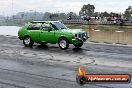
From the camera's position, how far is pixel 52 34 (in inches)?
Result: 878

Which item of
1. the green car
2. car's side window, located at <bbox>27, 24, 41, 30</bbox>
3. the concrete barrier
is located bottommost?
the concrete barrier

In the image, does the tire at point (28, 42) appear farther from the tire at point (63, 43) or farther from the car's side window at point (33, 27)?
the tire at point (63, 43)

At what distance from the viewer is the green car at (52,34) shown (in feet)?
70.0

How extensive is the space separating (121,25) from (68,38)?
25.8 metres

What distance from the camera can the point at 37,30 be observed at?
23172mm

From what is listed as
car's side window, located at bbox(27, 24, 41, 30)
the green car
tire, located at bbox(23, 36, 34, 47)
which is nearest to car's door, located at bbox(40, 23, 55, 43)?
the green car

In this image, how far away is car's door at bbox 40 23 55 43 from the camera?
73.3 feet

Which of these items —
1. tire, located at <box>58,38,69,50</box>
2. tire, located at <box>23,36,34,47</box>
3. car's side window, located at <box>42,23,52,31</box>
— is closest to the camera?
tire, located at <box>58,38,69,50</box>

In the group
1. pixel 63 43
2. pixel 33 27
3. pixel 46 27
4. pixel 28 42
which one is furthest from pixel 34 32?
pixel 63 43

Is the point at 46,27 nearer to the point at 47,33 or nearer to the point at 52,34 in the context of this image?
the point at 47,33

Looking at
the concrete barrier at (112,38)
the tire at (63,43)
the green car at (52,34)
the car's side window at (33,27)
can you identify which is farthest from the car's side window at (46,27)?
the concrete barrier at (112,38)

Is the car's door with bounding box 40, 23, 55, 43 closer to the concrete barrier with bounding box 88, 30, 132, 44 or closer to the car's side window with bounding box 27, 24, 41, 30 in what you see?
the car's side window with bounding box 27, 24, 41, 30

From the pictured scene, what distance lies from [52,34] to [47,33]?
0.42 metres

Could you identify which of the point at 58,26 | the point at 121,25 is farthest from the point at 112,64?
the point at 121,25
